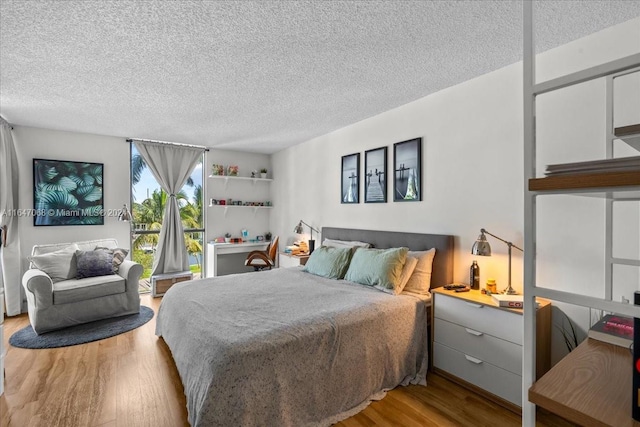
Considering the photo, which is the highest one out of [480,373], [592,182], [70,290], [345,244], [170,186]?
[170,186]

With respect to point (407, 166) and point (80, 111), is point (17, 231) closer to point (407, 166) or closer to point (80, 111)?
point (80, 111)

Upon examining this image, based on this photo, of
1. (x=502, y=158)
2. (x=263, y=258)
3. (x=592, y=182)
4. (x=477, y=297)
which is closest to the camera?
(x=592, y=182)

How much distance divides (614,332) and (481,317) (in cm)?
123

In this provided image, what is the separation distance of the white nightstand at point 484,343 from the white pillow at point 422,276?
221mm

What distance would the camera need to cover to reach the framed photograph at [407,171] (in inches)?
130

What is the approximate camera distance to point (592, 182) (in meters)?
0.61

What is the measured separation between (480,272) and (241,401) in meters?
2.17

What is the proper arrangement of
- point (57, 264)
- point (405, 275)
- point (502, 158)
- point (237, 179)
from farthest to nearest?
point (237, 179), point (57, 264), point (405, 275), point (502, 158)

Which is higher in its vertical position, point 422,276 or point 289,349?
point 422,276

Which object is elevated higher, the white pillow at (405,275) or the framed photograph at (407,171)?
the framed photograph at (407,171)

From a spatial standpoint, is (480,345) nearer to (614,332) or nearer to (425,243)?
(425,243)

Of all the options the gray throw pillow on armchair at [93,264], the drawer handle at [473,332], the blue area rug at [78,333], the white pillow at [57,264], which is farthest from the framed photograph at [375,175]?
the white pillow at [57,264]

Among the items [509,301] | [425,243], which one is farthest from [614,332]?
A: [425,243]

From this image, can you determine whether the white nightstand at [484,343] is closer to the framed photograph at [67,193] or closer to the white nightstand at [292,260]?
the white nightstand at [292,260]
